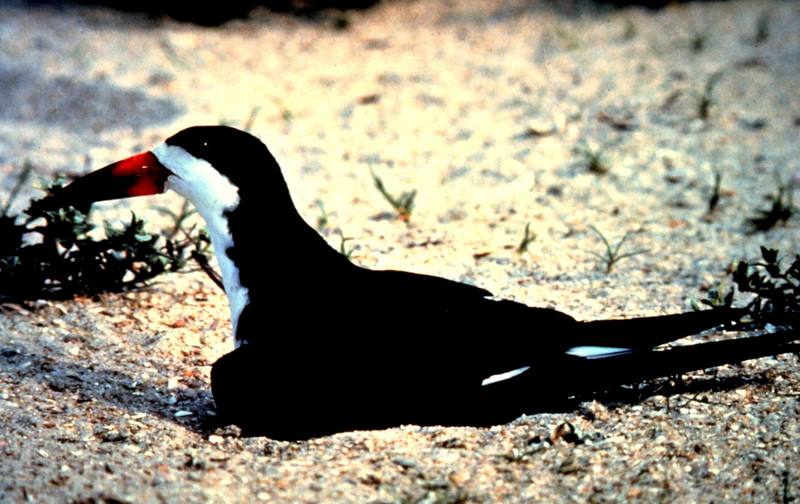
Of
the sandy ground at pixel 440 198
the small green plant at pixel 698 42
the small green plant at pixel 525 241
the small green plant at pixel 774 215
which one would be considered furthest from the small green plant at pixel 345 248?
the small green plant at pixel 698 42

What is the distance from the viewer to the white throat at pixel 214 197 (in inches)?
124

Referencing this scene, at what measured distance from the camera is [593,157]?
534 centimetres

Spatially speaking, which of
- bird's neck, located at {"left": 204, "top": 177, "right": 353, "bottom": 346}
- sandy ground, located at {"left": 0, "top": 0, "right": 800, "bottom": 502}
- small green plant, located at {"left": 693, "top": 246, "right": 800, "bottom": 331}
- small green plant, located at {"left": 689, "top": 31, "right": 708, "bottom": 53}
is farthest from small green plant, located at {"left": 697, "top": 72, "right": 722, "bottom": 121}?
bird's neck, located at {"left": 204, "top": 177, "right": 353, "bottom": 346}

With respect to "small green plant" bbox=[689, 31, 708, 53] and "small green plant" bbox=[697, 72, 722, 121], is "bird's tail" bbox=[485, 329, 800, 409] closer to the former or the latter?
"small green plant" bbox=[697, 72, 722, 121]

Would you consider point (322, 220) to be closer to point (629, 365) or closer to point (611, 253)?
point (611, 253)

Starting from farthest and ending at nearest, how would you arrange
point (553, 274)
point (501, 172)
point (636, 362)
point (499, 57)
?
1. point (499, 57)
2. point (501, 172)
3. point (553, 274)
4. point (636, 362)

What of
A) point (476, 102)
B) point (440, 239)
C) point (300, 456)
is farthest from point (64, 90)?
point (300, 456)

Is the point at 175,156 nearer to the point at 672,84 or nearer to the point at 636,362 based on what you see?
the point at 636,362

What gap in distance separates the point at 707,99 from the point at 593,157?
96 cm

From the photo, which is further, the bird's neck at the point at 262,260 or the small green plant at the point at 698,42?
the small green plant at the point at 698,42

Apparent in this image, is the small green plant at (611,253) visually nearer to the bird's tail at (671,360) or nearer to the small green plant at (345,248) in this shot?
the small green plant at (345,248)

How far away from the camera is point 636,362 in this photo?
304cm

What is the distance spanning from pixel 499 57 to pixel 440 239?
2643 millimetres

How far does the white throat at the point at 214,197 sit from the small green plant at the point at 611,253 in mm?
1590
